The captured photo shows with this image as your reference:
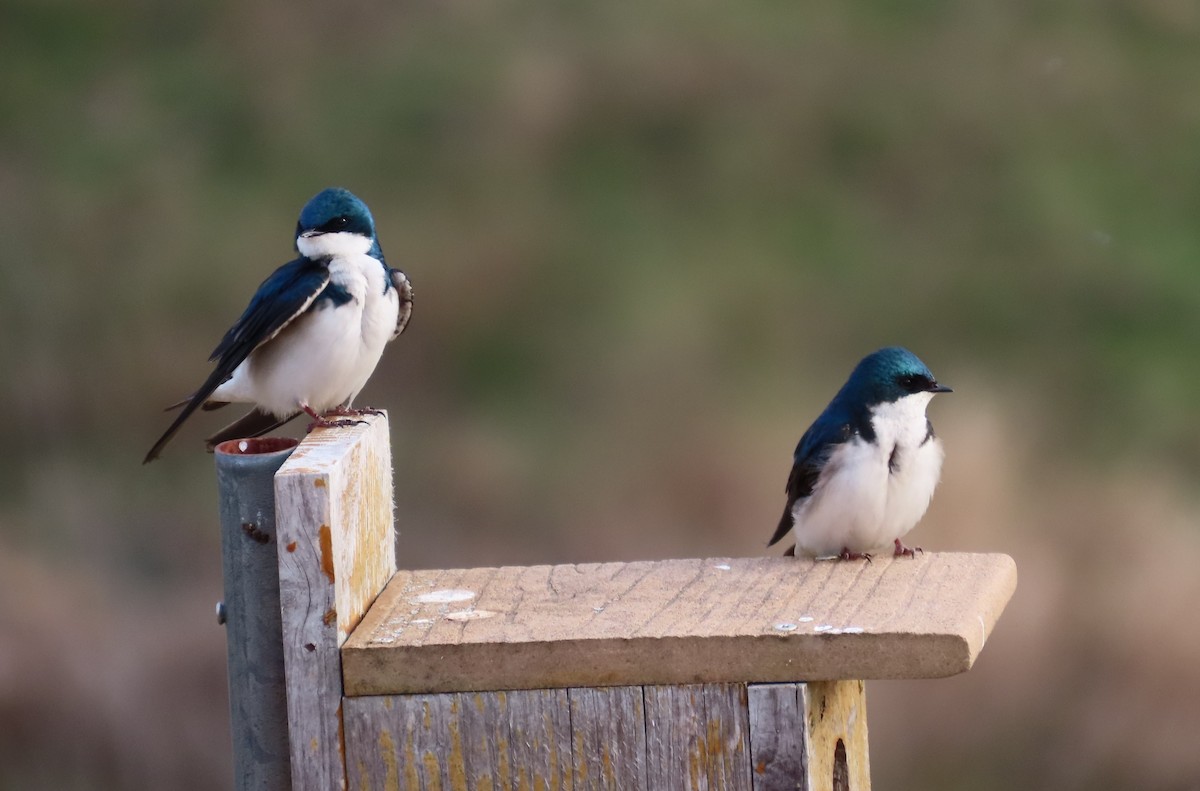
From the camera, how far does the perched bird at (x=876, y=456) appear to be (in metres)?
3.18

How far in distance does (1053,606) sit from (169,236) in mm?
3666

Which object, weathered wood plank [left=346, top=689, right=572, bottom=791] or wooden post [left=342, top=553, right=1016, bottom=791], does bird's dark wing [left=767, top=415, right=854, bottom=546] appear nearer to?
wooden post [left=342, top=553, right=1016, bottom=791]

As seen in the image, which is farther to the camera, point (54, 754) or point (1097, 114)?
point (1097, 114)

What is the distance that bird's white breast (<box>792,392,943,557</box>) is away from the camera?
3.14m

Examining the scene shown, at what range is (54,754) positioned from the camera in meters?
5.29

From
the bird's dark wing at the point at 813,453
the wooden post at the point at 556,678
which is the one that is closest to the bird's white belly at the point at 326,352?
the bird's dark wing at the point at 813,453

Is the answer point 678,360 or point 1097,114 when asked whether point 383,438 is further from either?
point 1097,114

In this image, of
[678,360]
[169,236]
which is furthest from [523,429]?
[169,236]

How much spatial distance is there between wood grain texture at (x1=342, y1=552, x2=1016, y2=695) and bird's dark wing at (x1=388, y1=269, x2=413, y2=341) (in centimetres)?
109

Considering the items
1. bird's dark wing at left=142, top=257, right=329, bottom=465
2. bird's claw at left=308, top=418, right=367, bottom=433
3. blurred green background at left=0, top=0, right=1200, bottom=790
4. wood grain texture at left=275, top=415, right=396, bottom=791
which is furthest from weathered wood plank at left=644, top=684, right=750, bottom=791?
blurred green background at left=0, top=0, right=1200, bottom=790

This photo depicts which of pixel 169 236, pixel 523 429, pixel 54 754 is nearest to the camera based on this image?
pixel 54 754

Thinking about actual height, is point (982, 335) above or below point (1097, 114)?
below

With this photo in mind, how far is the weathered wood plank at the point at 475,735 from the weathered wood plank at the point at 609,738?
0.02m

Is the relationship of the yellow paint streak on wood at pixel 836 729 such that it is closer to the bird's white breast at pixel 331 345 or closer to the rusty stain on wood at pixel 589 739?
the rusty stain on wood at pixel 589 739
